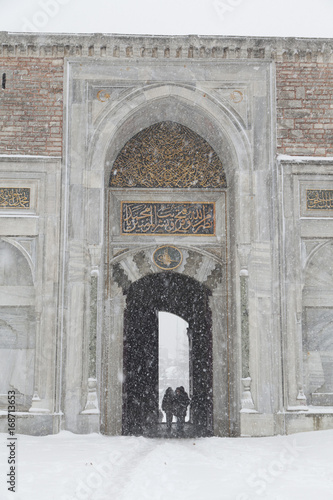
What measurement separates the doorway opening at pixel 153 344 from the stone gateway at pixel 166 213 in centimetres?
180

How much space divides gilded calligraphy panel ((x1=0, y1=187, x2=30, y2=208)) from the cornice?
1.68 metres

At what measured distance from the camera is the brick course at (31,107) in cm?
741

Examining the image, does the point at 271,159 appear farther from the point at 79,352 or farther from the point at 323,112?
the point at 79,352

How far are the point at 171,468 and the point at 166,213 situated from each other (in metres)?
3.62

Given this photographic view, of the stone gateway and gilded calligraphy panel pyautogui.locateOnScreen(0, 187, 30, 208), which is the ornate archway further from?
gilded calligraphy panel pyautogui.locateOnScreen(0, 187, 30, 208)

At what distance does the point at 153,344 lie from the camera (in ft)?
37.8

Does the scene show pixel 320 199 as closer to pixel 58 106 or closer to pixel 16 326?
pixel 58 106

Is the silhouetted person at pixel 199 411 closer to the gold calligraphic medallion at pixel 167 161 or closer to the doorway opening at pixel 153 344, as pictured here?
the doorway opening at pixel 153 344

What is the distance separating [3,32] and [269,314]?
457 cm

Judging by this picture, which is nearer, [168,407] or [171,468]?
[171,468]

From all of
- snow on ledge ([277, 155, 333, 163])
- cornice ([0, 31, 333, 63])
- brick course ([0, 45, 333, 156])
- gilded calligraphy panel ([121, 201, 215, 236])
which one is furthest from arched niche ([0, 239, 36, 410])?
snow on ledge ([277, 155, 333, 163])

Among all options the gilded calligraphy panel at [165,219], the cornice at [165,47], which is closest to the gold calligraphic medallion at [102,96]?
the cornice at [165,47]

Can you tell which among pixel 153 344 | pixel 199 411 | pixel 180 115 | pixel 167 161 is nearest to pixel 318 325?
pixel 167 161

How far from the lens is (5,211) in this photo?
23.9 feet
